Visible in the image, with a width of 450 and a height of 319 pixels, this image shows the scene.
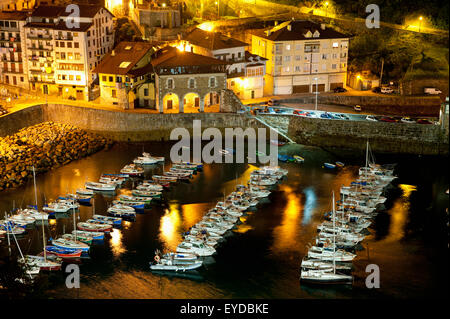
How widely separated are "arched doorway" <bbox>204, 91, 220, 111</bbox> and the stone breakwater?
8.61 meters

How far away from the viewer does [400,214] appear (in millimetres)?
41375

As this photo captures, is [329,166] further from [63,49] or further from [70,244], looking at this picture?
[63,49]

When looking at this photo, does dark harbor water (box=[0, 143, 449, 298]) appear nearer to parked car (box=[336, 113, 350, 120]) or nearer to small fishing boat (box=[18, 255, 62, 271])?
small fishing boat (box=[18, 255, 62, 271])

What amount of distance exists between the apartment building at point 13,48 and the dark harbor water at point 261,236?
14287mm

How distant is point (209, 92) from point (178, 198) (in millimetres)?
14768

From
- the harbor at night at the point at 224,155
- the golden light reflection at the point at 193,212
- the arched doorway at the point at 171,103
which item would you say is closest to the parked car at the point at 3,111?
the harbor at night at the point at 224,155

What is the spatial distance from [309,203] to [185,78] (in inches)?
681

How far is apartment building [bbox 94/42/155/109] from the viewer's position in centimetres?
5622

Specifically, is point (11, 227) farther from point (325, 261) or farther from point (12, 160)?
point (325, 261)

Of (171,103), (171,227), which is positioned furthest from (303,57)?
(171,227)

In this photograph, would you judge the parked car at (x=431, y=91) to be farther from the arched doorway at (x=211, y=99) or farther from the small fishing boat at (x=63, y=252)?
the small fishing boat at (x=63, y=252)

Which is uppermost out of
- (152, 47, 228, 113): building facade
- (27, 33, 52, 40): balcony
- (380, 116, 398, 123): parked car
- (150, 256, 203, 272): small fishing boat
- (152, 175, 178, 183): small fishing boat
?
(27, 33, 52, 40): balcony

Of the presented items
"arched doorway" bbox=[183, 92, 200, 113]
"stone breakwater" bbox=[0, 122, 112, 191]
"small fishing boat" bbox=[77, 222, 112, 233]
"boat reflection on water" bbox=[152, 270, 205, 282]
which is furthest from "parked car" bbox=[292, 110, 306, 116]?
"boat reflection on water" bbox=[152, 270, 205, 282]

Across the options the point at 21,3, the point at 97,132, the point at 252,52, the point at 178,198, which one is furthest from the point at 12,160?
the point at 252,52
